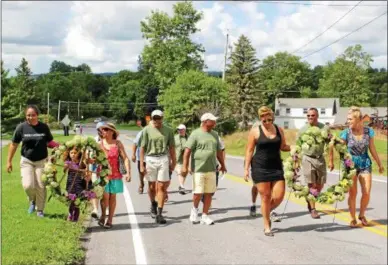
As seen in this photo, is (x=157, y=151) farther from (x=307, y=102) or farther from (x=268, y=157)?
(x=268, y=157)

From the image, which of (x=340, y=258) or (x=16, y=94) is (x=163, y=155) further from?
(x=16, y=94)

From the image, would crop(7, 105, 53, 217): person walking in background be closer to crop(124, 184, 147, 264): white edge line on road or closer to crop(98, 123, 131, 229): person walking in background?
crop(98, 123, 131, 229): person walking in background

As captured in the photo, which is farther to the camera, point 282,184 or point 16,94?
point 282,184

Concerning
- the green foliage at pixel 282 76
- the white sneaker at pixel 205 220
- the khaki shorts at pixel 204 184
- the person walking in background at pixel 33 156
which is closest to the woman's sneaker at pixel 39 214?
the person walking in background at pixel 33 156

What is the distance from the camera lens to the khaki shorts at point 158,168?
7305mm

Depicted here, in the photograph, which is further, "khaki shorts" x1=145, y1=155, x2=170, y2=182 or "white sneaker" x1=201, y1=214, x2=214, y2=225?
"white sneaker" x1=201, y1=214, x2=214, y2=225

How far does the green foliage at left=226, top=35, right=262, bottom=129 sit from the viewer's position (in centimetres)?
443

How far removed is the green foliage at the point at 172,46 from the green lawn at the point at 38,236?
0.85m

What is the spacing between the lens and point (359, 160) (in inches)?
255

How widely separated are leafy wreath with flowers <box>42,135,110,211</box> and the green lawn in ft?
0.36

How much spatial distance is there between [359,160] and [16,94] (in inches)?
161

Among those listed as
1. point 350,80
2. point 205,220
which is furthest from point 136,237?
point 350,80

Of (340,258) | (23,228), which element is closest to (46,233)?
(23,228)

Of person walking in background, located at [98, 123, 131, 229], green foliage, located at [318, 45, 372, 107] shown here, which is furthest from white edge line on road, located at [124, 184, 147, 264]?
green foliage, located at [318, 45, 372, 107]
